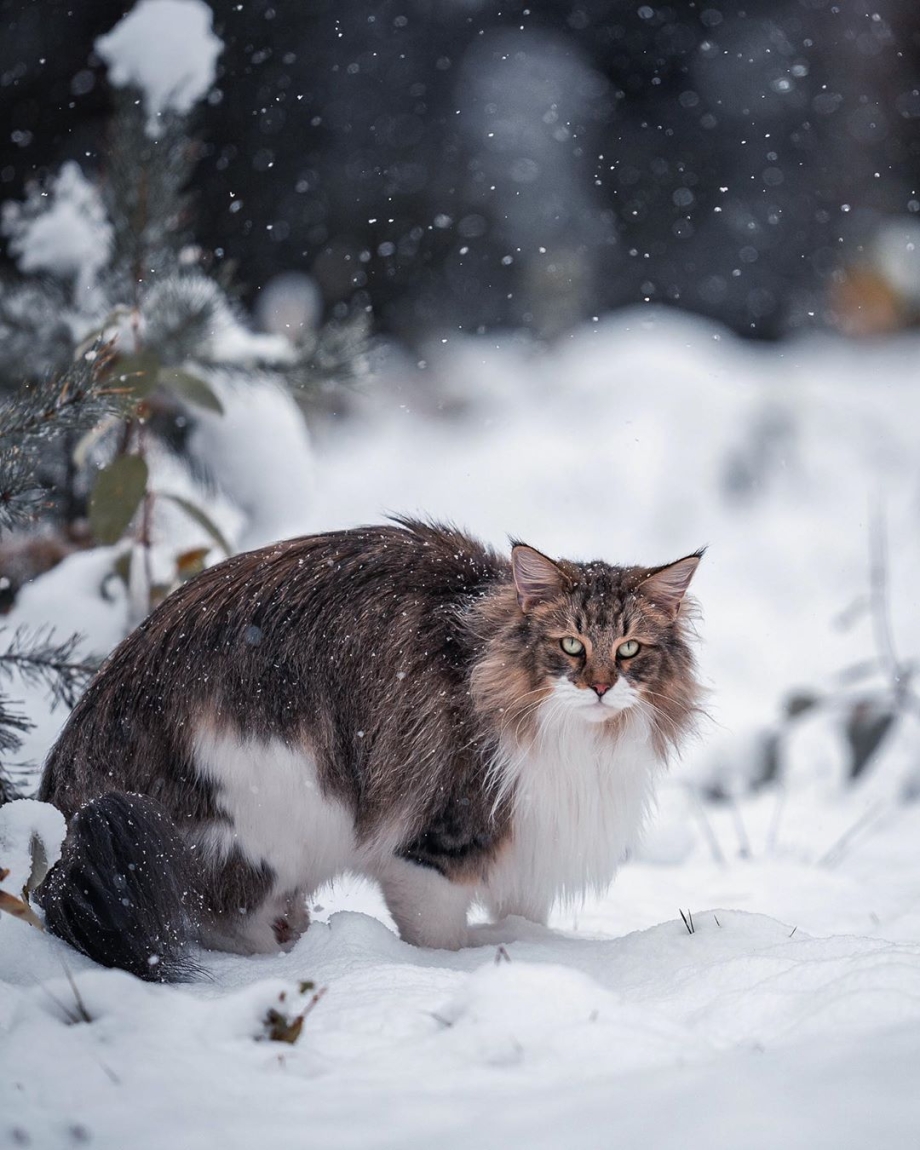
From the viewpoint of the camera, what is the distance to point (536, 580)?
2324 mm

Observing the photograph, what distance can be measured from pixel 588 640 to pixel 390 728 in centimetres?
44

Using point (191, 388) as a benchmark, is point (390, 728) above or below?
below

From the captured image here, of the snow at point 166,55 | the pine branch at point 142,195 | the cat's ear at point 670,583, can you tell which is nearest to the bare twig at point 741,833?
the cat's ear at point 670,583

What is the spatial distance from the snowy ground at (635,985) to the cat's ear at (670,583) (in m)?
0.28

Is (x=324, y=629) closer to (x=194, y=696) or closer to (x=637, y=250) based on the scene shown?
(x=194, y=696)

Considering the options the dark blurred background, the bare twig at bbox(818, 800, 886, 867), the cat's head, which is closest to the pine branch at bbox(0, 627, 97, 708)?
the cat's head

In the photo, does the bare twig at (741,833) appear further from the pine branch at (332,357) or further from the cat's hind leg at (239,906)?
the pine branch at (332,357)

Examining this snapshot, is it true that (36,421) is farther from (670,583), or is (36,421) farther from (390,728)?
(670,583)

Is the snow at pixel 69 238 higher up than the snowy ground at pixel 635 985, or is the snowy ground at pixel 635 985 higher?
the snow at pixel 69 238

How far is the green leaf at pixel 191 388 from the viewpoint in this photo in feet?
10.2

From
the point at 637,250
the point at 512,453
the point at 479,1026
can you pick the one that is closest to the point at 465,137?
the point at 637,250

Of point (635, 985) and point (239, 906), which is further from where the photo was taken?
point (239, 906)

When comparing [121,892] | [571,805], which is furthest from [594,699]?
[121,892]

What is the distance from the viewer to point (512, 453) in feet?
26.8
